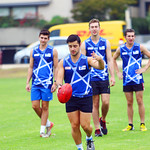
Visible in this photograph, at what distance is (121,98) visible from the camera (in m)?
17.7

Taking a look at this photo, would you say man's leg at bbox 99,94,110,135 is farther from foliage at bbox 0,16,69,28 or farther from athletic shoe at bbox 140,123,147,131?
foliage at bbox 0,16,69,28

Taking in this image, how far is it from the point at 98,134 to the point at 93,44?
1.81m

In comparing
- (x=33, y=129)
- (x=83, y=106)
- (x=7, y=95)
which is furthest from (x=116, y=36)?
(x=83, y=106)

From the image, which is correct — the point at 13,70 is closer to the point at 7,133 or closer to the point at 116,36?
the point at 116,36

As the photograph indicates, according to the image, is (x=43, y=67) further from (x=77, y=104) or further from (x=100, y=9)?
(x=100, y=9)

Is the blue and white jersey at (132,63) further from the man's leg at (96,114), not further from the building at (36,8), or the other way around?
the building at (36,8)

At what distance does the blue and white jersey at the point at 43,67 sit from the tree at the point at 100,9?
41.9 m

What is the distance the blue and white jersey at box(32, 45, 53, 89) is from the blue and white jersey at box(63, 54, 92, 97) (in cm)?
219

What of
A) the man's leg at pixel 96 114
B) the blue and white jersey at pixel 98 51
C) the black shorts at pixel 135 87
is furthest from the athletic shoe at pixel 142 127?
the blue and white jersey at pixel 98 51

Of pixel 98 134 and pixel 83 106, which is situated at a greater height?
pixel 83 106

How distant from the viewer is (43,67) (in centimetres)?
1042

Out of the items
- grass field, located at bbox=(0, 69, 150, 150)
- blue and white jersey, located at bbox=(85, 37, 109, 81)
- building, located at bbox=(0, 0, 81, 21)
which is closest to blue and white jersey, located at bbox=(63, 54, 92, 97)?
grass field, located at bbox=(0, 69, 150, 150)

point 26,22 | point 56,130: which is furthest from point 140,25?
point 56,130

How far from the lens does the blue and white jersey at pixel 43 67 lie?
411 inches
